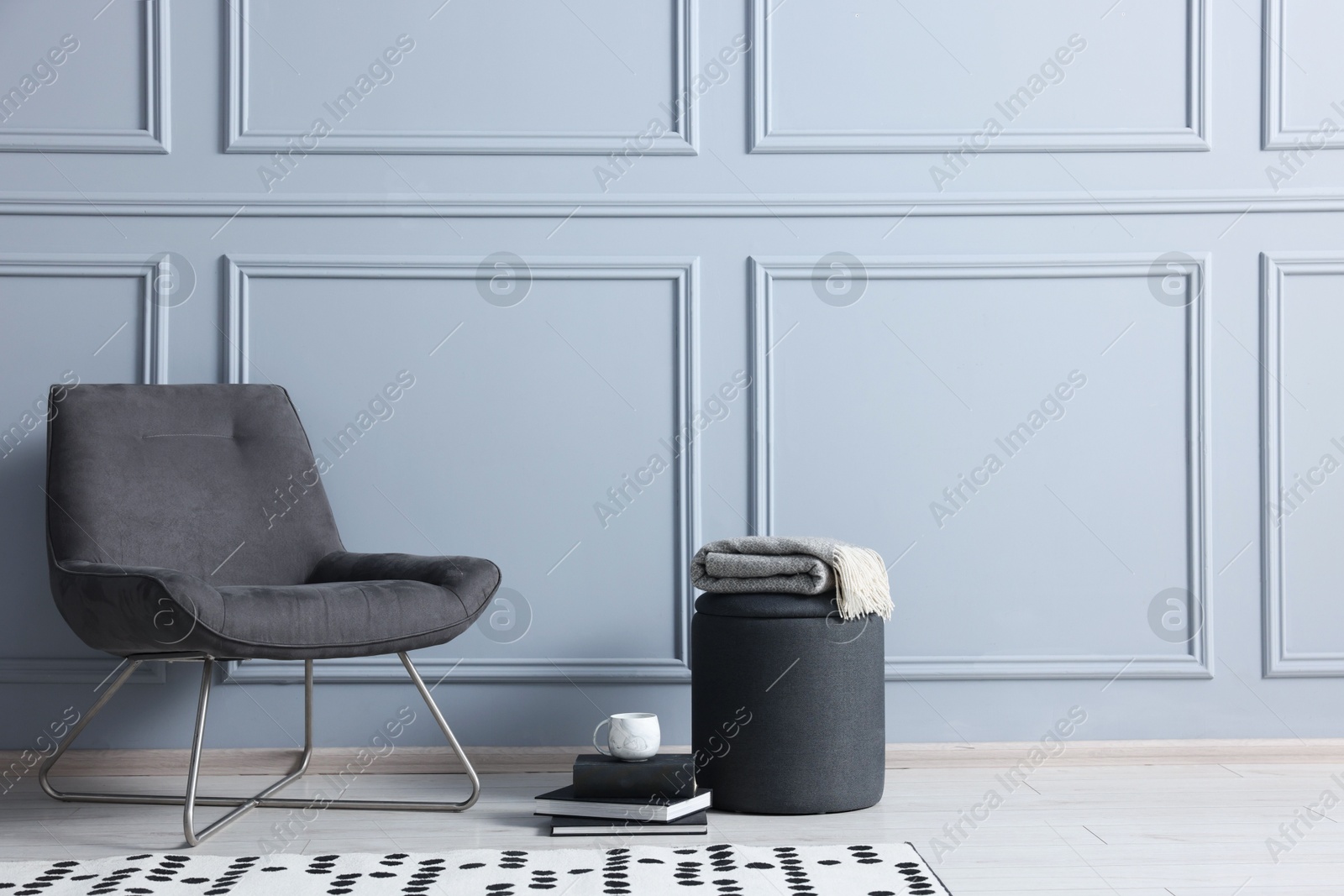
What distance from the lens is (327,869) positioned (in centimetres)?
174

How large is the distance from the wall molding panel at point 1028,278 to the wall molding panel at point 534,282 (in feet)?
0.49

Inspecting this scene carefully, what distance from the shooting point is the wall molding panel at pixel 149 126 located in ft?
8.23

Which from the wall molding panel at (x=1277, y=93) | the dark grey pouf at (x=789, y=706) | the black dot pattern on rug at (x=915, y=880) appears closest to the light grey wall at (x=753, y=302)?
the wall molding panel at (x=1277, y=93)

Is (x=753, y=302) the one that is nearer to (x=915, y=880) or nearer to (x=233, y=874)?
(x=915, y=880)

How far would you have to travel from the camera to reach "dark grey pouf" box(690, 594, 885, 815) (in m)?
Answer: 2.04

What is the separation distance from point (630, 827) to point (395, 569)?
2.31 feet

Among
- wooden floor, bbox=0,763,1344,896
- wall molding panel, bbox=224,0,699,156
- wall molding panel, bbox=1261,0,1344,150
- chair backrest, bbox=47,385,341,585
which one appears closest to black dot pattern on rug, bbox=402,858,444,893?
wooden floor, bbox=0,763,1344,896

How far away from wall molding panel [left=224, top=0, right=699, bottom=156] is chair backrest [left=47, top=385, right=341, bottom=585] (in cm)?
61

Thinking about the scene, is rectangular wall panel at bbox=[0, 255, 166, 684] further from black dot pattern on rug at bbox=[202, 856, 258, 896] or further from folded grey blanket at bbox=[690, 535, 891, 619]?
folded grey blanket at bbox=[690, 535, 891, 619]

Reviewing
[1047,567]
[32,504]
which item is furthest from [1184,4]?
[32,504]

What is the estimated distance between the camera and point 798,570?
6.77 feet

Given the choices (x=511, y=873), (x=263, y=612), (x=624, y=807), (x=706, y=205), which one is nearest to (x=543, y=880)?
(x=511, y=873)

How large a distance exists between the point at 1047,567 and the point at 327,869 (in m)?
1.70

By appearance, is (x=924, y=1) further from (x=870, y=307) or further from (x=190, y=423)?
(x=190, y=423)
